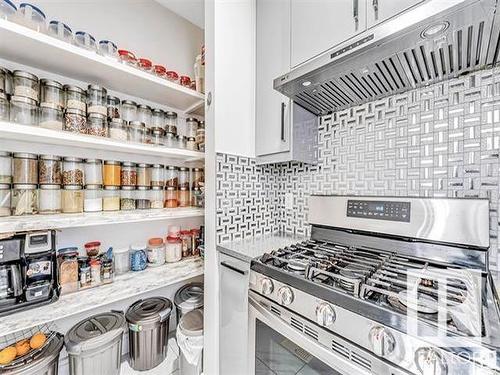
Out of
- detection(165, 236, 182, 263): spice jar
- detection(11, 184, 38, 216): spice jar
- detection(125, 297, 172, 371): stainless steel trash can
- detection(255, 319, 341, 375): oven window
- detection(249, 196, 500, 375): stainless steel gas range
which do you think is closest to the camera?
detection(249, 196, 500, 375): stainless steel gas range

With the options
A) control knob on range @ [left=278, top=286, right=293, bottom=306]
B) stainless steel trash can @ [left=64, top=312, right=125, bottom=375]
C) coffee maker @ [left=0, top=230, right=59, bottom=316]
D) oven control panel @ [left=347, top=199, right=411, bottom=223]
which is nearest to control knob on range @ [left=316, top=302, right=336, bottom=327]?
control knob on range @ [left=278, top=286, right=293, bottom=306]

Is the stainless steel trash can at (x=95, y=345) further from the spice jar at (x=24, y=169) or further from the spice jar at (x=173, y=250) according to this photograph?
the spice jar at (x=24, y=169)

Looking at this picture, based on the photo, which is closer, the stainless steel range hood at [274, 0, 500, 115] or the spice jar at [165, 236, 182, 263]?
the stainless steel range hood at [274, 0, 500, 115]

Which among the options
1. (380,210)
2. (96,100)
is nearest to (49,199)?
(96,100)

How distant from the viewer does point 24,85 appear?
0.99m

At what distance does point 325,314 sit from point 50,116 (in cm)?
144

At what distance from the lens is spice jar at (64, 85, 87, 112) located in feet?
3.66

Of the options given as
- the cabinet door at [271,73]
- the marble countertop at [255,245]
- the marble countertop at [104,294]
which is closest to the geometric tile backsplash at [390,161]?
the marble countertop at [255,245]

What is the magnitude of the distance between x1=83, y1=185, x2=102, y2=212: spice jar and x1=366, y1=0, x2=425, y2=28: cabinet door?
1513 mm

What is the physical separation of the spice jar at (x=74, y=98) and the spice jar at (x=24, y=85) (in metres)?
0.13

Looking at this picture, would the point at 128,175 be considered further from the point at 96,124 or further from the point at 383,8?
the point at 383,8

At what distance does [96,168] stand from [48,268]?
528 mm

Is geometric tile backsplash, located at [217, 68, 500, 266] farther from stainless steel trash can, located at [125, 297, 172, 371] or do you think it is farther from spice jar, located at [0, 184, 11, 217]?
spice jar, located at [0, 184, 11, 217]

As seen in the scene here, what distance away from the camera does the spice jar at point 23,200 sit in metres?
1.00
